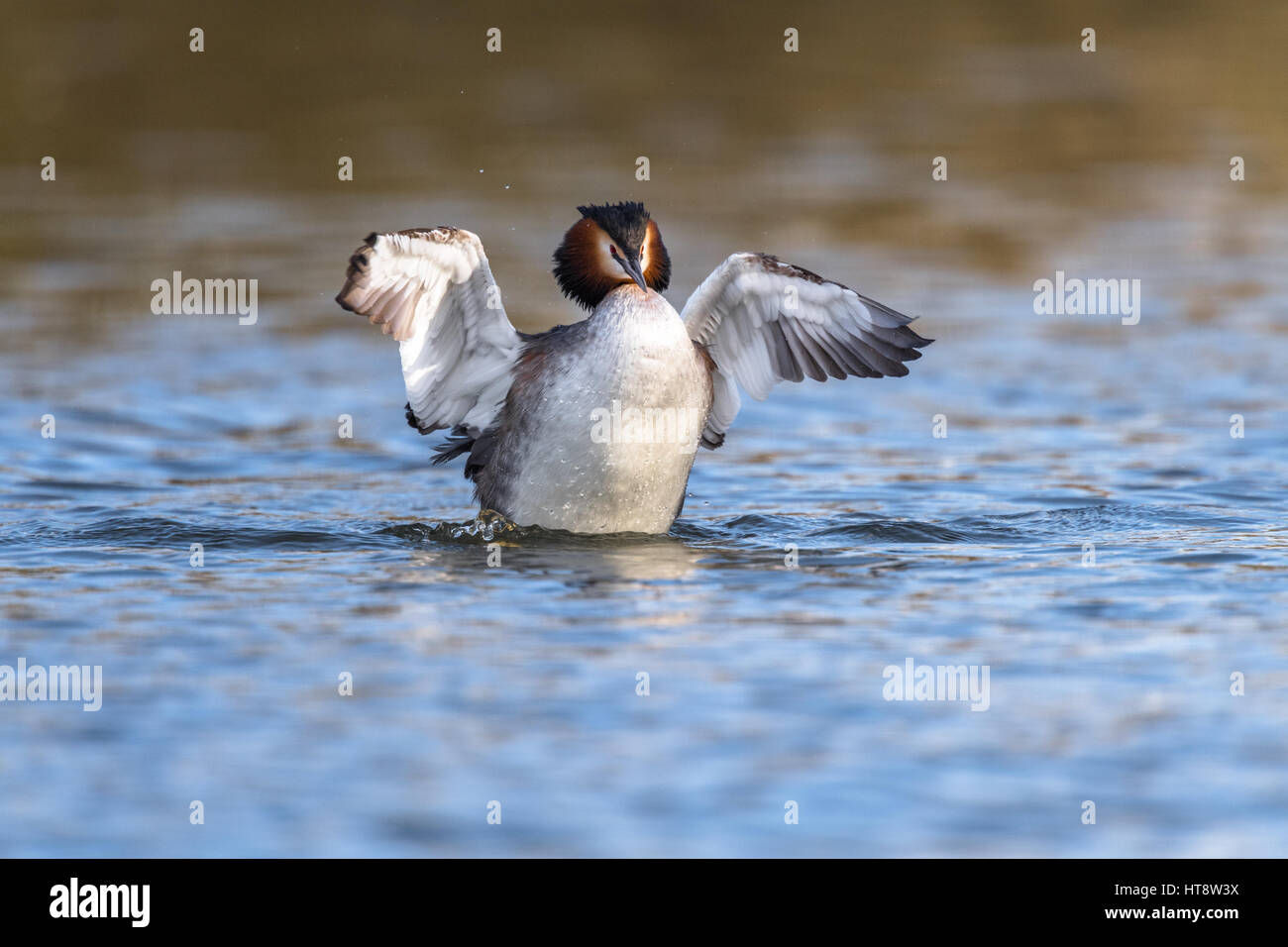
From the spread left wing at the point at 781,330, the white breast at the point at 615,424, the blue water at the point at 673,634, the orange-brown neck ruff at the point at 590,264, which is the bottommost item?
the blue water at the point at 673,634

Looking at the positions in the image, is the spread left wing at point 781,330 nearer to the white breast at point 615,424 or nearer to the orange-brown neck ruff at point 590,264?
the white breast at point 615,424

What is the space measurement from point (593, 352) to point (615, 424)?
46cm

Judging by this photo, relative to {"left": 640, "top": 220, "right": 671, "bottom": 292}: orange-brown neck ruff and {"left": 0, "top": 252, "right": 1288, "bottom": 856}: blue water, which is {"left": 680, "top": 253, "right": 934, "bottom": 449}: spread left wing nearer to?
{"left": 640, "top": 220, "right": 671, "bottom": 292}: orange-brown neck ruff

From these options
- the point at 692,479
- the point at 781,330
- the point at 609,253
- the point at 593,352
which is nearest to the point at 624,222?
the point at 609,253

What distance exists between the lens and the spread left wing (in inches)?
513

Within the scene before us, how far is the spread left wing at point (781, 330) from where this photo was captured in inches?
513

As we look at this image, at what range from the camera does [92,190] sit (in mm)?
26906

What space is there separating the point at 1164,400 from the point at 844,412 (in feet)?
9.12

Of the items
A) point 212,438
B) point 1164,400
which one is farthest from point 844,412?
point 212,438

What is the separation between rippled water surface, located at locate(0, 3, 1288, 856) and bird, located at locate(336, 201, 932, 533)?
41cm

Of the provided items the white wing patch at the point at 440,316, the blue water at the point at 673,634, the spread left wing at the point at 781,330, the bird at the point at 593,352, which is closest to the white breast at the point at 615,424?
the bird at the point at 593,352

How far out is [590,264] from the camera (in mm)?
12391

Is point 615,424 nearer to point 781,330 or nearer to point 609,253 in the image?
point 609,253
